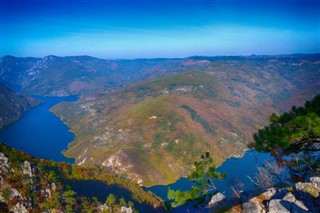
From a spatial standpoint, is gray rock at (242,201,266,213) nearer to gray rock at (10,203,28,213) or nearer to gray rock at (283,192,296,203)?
gray rock at (283,192,296,203)

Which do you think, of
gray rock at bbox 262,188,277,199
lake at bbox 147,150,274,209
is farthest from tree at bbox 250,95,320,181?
lake at bbox 147,150,274,209

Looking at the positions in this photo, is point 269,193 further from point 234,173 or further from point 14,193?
point 234,173

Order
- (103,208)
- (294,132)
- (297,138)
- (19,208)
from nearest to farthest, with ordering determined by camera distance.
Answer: (297,138) → (294,132) → (19,208) → (103,208)

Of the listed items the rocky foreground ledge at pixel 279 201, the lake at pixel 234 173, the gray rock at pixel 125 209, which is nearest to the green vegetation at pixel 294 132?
the rocky foreground ledge at pixel 279 201

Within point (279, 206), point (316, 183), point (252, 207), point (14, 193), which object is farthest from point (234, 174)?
point (279, 206)

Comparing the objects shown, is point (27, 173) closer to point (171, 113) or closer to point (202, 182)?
point (202, 182)

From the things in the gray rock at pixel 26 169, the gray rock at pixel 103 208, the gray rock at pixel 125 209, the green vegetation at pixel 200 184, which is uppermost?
the green vegetation at pixel 200 184

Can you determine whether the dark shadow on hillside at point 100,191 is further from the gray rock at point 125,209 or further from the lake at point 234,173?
the lake at point 234,173
